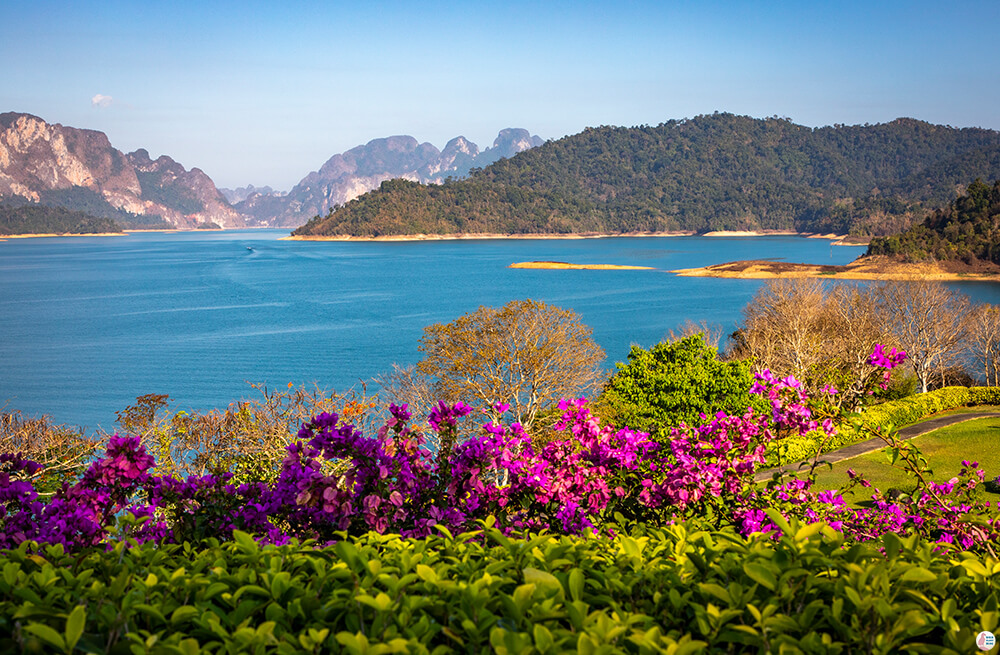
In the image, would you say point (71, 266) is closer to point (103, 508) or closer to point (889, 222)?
point (103, 508)

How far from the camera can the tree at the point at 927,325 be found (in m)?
32.1

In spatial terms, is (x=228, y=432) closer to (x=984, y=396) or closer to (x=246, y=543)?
(x=246, y=543)

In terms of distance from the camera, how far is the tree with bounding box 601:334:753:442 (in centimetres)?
1991

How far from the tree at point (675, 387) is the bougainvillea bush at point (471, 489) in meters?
15.0

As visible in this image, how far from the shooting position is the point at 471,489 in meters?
4.25

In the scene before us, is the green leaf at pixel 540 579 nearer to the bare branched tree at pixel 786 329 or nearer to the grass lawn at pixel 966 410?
the grass lawn at pixel 966 410

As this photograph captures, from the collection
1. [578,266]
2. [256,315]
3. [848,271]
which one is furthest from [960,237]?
[256,315]

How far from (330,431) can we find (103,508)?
1405 mm

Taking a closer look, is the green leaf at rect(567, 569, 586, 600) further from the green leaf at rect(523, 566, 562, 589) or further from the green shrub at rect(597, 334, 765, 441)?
the green shrub at rect(597, 334, 765, 441)

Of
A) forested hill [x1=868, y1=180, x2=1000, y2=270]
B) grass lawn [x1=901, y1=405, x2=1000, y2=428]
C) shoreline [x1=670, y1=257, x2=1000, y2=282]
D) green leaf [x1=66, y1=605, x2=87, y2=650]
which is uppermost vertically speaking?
forested hill [x1=868, y1=180, x2=1000, y2=270]

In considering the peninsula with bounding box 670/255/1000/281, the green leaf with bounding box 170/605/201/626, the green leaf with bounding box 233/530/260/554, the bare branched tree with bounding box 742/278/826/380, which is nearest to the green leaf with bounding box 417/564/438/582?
the green leaf with bounding box 170/605/201/626

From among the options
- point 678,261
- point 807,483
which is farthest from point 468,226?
point 807,483

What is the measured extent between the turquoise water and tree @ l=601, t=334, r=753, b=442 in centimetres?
1339

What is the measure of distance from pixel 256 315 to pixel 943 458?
51004 mm
